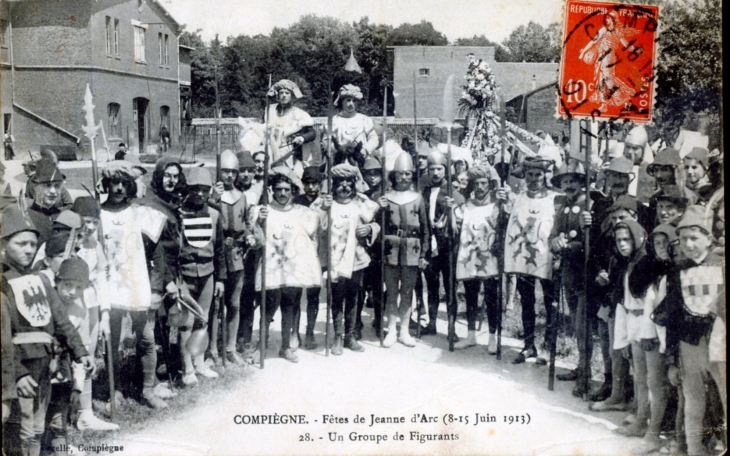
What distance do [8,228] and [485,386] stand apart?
4.29 m

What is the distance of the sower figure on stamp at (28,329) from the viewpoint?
16.6 feet

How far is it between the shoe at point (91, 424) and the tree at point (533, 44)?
16.3 feet

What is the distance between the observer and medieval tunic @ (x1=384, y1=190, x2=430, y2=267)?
628cm

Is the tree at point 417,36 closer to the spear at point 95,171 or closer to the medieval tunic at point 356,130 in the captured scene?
the medieval tunic at point 356,130

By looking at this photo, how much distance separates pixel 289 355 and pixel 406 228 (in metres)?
1.67

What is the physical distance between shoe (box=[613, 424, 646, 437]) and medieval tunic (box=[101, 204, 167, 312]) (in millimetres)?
4084

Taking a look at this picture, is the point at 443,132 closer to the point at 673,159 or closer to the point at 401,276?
the point at 401,276

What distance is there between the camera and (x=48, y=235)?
530 centimetres

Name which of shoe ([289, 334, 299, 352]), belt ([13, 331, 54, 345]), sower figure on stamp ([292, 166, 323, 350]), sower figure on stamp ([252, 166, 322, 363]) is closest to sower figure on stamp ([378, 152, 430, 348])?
sower figure on stamp ([292, 166, 323, 350])

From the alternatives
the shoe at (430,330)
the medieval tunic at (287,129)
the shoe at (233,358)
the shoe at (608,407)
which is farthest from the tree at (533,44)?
the shoe at (233,358)

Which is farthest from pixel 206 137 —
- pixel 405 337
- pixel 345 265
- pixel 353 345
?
pixel 405 337

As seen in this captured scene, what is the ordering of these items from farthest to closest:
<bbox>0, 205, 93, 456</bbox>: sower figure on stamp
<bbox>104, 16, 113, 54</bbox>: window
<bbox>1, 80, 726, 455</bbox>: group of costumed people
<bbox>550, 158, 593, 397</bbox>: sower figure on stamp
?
<bbox>104, 16, 113, 54</bbox>: window, <bbox>550, 158, 593, 397</bbox>: sower figure on stamp, <bbox>1, 80, 726, 455</bbox>: group of costumed people, <bbox>0, 205, 93, 456</bbox>: sower figure on stamp

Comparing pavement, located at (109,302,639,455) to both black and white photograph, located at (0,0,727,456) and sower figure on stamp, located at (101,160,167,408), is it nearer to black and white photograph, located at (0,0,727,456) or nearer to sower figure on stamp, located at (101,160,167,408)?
black and white photograph, located at (0,0,727,456)

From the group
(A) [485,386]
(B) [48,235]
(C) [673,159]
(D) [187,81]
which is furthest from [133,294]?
(C) [673,159]
